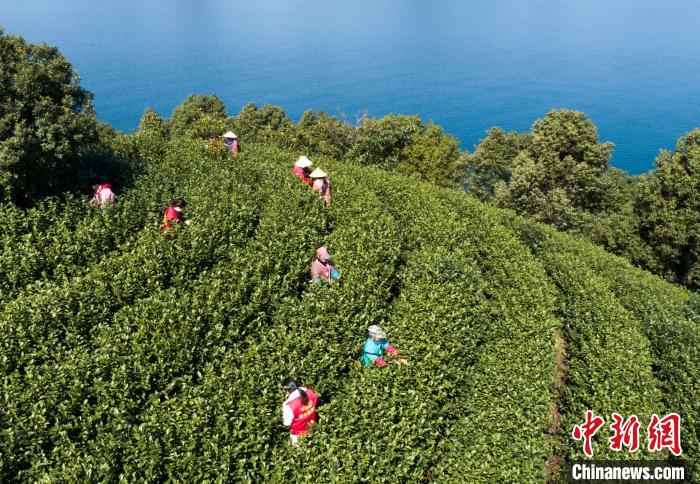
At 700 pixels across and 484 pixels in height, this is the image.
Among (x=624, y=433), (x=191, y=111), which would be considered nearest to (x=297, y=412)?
(x=624, y=433)

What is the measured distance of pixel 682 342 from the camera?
13.7 metres

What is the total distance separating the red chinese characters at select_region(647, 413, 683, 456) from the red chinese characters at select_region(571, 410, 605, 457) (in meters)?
1.22

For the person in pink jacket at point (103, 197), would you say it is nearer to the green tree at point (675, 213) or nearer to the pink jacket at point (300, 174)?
the pink jacket at point (300, 174)

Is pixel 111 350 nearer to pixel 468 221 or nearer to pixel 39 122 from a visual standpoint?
pixel 39 122

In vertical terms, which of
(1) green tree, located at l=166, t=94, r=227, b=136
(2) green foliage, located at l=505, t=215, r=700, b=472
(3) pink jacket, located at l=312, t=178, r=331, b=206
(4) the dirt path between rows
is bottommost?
(4) the dirt path between rows

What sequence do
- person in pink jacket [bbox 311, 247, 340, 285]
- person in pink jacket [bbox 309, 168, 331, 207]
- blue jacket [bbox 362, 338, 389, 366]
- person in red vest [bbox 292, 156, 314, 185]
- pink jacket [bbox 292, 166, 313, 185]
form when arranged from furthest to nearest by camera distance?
1. person in red vest [bbox 292, 156, 314, 185]
2. pink jacket [bbox 292, 166, 313, 185]
3. person in pink jacket [bbox 309, 168, 331, 207]
4. person in pink jacket [bbox 311, 247, 340, 285]
5. blue jacket [bbox 362, 338, 389, 366]

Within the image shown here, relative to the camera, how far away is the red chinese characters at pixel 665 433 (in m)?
10.1

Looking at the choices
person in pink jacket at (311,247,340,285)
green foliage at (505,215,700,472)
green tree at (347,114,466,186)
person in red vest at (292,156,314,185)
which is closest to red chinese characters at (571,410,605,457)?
Result: green foliage at (505,215,700,472)

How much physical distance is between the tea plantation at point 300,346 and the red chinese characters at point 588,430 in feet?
0.57

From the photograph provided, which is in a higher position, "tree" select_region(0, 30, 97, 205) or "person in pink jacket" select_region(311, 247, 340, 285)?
"tree" select_region(0, 30, 97, 205)

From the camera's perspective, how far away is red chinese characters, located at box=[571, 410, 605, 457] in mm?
9500

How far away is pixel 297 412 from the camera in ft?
28.5

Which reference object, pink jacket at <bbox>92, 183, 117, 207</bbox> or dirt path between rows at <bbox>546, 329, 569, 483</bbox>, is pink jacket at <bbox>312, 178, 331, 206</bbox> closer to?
pink jacket at <bbox>92, 183, 117, 207</bbox>

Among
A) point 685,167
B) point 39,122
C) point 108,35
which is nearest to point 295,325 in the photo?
point 39,122
